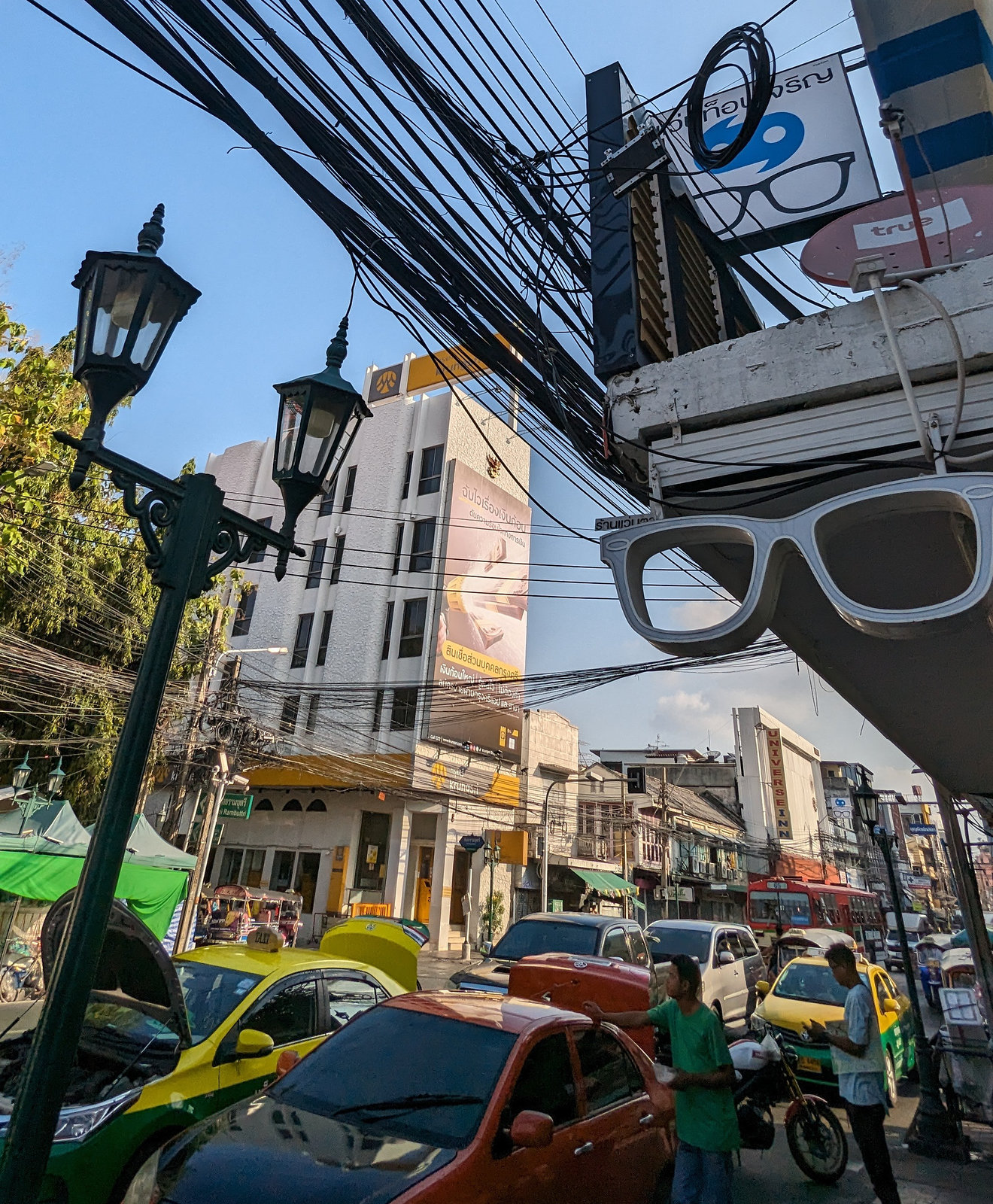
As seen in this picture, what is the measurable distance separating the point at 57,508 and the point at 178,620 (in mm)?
10922

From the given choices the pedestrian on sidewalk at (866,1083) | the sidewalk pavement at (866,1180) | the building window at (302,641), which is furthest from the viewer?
the building window at (302,641)

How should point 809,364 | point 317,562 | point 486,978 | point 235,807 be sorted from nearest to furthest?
point 809,364 → point 486,978 → point 235,807 → point 317,562

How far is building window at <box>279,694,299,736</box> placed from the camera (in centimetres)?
2798

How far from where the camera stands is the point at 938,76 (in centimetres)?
411

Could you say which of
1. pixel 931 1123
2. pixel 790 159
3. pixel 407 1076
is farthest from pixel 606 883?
pixel 790 159

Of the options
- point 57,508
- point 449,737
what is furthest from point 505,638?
point 57,508

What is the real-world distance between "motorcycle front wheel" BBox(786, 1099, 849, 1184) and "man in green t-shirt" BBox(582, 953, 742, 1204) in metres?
2.63

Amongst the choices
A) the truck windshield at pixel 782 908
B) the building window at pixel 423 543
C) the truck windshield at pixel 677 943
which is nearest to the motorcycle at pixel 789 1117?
the truck windshield at pixel 677 943

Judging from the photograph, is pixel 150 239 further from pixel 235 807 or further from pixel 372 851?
pixel 372 851

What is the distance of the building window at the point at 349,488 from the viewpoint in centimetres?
3222

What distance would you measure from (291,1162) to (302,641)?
2905 centimetres

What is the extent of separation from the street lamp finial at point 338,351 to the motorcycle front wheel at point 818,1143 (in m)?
6.80

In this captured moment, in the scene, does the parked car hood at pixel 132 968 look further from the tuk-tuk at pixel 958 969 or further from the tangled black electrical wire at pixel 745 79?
the tuk-tuk at pixel 958 969

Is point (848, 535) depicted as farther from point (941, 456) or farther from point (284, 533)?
point (284, 533)
